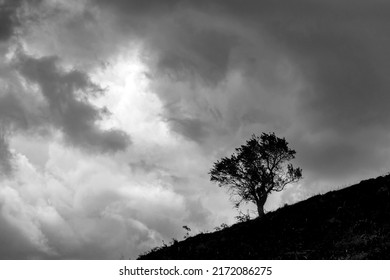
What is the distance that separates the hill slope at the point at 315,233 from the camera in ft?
83.8

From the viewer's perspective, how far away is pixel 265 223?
118 ft

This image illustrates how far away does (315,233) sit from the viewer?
99.2 ft

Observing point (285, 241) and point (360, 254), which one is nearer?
point (360, 254)

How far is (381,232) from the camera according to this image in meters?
26.5

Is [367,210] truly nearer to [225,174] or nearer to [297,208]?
[297,208]

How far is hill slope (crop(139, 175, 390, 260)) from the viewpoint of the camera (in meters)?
25.5

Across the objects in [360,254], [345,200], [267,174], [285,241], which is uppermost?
[267,174]

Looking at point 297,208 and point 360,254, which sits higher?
point 297,208

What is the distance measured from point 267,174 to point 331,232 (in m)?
26.5

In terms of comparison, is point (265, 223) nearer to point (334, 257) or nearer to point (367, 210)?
point (367, 210)
